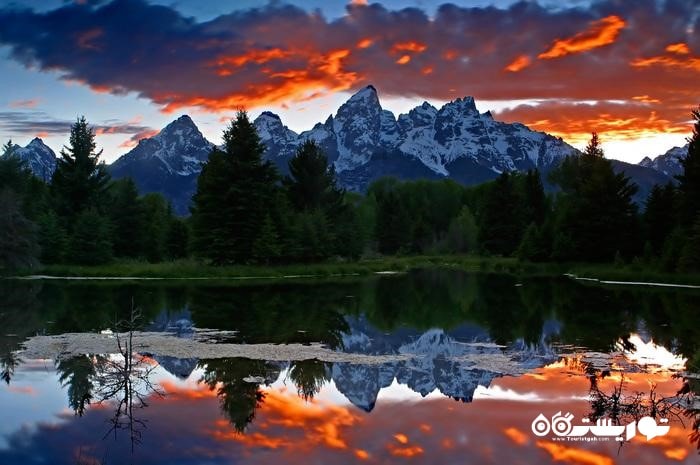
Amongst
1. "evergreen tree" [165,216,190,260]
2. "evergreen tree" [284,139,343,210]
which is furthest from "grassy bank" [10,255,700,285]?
"evergreen tree" [165,216,190,260]

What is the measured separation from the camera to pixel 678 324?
25.0 metres

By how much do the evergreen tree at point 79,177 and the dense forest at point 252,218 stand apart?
0.10 m

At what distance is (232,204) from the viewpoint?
2077 inches

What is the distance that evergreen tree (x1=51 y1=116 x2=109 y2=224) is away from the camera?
62594mm

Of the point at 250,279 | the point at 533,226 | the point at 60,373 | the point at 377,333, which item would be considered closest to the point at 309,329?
the point at 377,333

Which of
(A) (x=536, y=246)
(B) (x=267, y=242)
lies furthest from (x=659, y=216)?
(B) (x=267, y=242)

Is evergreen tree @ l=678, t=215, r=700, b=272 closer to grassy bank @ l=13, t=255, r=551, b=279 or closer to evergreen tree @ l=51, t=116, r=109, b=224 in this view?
grassy bank @ l=13, t=255, r=551, b=279

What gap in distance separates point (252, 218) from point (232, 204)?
1.94 meters

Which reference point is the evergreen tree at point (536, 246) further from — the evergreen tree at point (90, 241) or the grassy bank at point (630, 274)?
the evergreen tree at point (90, 241)

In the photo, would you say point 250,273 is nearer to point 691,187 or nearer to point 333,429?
point 691,187

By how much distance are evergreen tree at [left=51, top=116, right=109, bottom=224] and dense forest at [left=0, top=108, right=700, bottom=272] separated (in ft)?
0.31

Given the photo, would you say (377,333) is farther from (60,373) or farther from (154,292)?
(154,292)

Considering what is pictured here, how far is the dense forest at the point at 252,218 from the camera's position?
165ft

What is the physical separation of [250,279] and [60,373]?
33.9m
